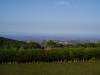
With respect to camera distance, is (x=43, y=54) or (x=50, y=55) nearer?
(x=43, y=54)

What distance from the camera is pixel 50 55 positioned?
Answer: 17.1 m

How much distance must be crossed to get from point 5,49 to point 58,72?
201 inches

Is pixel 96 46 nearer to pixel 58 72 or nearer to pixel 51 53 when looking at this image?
pixel 51 53

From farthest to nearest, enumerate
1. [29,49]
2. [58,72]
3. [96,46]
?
[96,46]
[29,49]
[58,72]

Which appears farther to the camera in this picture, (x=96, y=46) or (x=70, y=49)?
(x=96, y=46)

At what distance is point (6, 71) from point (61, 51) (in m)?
5.69

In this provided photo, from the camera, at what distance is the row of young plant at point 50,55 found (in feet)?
52.5

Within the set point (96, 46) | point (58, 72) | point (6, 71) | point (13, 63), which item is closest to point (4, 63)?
point (13, 63)

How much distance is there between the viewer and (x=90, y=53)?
17.9 metres

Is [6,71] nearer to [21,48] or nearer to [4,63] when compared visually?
[4,63]

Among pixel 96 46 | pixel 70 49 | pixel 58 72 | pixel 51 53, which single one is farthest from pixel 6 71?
pixel 96 46

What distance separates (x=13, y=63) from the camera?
618 inches

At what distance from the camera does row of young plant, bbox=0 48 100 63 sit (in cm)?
1602

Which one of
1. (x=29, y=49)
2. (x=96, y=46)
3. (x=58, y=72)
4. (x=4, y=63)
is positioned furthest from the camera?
(x=96, y=46)
